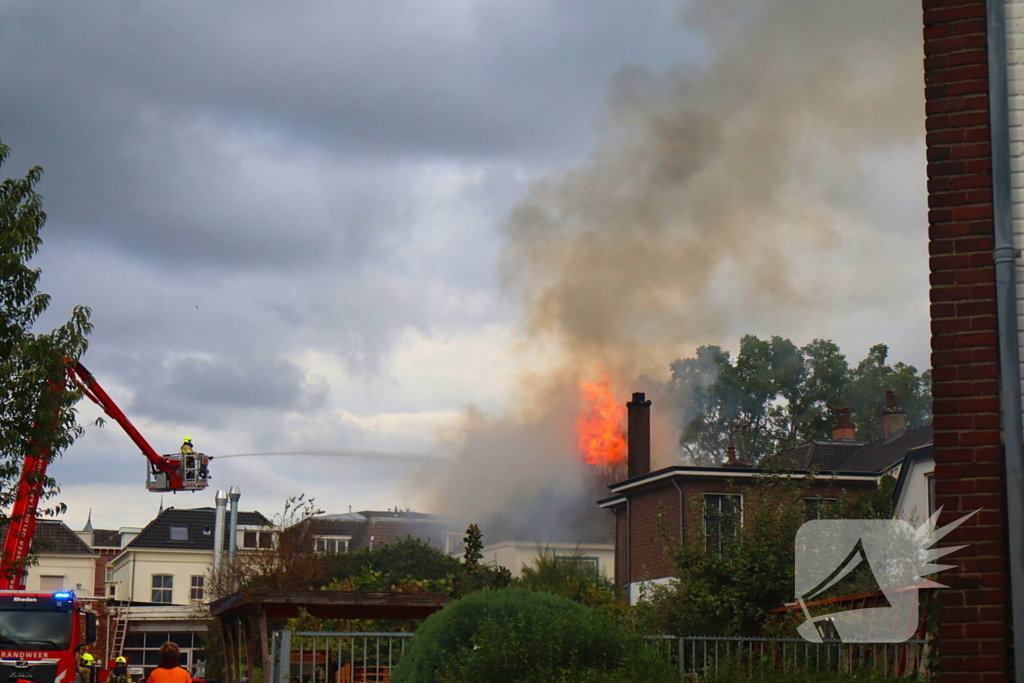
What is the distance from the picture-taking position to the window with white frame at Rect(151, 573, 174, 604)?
77.1m

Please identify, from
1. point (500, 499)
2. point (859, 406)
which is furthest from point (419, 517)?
point (859, 406)

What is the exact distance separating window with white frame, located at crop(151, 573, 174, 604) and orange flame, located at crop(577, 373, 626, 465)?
112ft

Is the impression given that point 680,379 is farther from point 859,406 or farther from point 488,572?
point 488,572

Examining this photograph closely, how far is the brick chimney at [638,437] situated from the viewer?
43.1m

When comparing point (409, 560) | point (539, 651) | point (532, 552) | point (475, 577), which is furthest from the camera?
point (532, 552)

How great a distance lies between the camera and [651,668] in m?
8.47

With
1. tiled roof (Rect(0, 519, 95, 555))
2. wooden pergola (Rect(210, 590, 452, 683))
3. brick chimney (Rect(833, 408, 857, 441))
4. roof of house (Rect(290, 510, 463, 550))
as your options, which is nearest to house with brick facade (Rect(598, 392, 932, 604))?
brick chimney (Rect(833, 408, 857, 441))

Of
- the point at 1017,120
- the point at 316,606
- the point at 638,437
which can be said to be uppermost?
the point at 638,437

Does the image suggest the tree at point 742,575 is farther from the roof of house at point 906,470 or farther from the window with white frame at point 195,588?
the window with white frame at point 195,588

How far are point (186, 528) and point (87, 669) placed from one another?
60.7 meters

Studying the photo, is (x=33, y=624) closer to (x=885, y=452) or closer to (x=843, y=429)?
(x=885, y=452)

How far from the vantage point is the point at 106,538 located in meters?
91.5

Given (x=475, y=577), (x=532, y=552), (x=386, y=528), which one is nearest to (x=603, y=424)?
(x=532, y=552)

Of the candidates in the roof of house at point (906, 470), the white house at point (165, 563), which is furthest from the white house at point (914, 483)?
the white house at point (165, 563)
